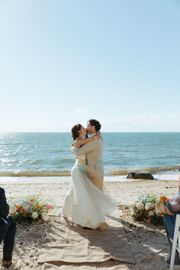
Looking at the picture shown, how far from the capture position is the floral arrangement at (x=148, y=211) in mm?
7762

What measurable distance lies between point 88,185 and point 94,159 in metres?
0.63

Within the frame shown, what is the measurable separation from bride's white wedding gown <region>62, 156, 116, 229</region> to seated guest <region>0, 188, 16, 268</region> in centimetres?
220

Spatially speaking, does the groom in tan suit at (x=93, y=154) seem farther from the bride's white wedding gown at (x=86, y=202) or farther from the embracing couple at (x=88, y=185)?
the bride's white wedding gown at (x=86, y=202)

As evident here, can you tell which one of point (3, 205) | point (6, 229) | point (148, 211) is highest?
point (3, 205)

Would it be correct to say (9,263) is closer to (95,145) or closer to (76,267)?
(76,267)

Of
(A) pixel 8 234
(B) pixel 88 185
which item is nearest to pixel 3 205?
(A) pixel 8 234

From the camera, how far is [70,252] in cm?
601

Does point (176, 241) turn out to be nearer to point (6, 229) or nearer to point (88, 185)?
point (6, 229)

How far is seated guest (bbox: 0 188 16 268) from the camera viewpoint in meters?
4.92

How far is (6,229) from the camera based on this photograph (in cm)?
507

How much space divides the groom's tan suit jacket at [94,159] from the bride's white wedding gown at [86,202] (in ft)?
0.51

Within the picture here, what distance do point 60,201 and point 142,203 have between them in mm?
4099

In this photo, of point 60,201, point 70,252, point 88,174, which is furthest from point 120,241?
point 60,201

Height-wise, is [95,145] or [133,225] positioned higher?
[95,145]
